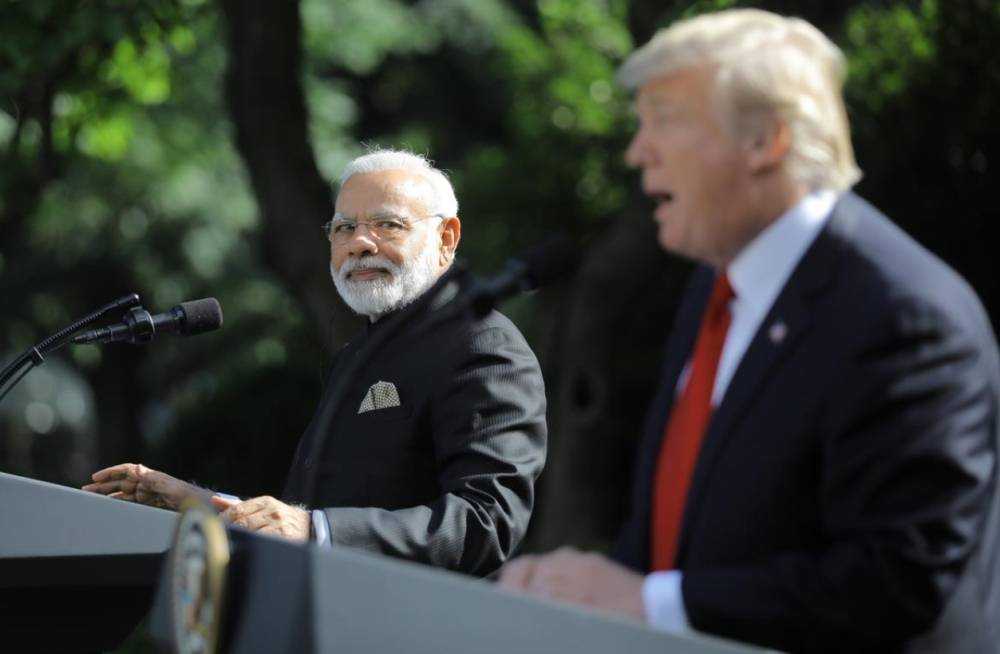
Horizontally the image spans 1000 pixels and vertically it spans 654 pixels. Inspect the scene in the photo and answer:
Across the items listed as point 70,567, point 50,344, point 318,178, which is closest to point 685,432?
point 70,567

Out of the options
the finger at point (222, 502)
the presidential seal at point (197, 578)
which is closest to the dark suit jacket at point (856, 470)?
the presidential seal at point (197, 578)

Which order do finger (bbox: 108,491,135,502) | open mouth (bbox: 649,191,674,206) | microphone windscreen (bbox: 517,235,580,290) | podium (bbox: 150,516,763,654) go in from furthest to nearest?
finger (bbox: 108,491,135,502)
microphone windscreen (bbox: 517,235,580,290)
open mouth (bbox: 649,191,674,206)
podium (bbox: 150,516,763,654)

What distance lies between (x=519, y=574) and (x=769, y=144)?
0.72m

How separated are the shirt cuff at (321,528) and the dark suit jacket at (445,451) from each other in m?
0.03

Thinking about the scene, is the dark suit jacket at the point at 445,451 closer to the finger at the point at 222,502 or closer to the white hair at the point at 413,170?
the finger at the point at 222,502

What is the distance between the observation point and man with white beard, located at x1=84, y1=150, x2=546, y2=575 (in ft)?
11.2

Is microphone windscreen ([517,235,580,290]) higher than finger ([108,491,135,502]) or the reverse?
higher

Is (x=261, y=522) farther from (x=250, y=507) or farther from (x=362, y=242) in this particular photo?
(x=362, y=242)

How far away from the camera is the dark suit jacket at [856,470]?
81.1 inches

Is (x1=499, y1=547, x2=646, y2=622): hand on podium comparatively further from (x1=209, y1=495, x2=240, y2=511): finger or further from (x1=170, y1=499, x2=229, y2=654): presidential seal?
(x1=209, y1=495, x2=240, y2=511): finger

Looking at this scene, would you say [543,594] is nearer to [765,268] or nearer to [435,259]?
[765,268]

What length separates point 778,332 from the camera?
224cm

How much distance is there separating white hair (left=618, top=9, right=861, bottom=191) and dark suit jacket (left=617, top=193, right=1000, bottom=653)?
95 millimetres

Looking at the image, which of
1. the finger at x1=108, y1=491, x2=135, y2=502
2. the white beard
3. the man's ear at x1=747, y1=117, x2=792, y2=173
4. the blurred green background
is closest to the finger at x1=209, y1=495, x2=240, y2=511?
the finger at x1=108, y1=491, x2=135, y2=502
